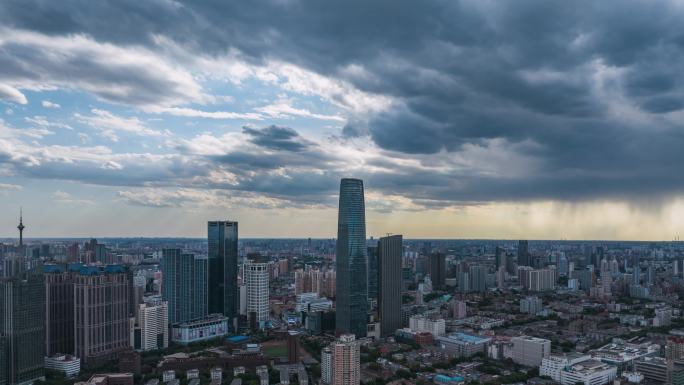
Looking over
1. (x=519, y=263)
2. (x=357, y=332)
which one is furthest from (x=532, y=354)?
(x=519, y=263)

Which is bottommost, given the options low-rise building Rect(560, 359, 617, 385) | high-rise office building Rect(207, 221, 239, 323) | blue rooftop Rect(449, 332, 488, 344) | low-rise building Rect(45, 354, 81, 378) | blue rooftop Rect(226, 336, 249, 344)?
low-rise building Rect(560, 359, 617, 385)

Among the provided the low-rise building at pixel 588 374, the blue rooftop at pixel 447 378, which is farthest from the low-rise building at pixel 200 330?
the low-rise building at pixel 588 374

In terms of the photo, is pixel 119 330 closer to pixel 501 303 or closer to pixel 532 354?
pixel 532 354

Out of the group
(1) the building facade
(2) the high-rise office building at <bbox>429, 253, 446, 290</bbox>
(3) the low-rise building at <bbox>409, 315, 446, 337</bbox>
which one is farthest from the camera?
A: (2) the high-rise office building at <bbox>429, 253, 446, 290</bbox>

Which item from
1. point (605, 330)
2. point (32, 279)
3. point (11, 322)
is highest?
point (32, 279)

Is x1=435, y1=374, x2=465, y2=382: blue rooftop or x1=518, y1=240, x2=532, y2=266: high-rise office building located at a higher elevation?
x1=518, y1=240, x2=532, y2=266: high-rise office building

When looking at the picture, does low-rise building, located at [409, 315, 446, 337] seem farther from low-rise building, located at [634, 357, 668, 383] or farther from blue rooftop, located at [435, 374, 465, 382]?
low-rise building, located at [634, 357, 668, 383]

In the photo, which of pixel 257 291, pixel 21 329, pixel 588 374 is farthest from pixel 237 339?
pixel 588 374

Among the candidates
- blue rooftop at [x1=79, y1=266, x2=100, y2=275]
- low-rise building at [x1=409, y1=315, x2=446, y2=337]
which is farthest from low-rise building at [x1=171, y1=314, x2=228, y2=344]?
low-rise building at [x1=409, y1=315, x2=446, y2=337]
